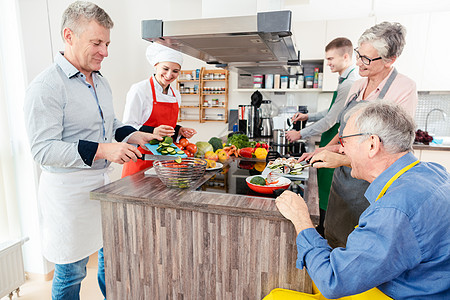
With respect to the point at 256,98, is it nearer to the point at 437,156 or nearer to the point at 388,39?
the point at 388,39

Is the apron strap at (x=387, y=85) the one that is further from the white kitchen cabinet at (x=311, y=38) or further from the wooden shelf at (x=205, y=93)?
the wooden shelf at (x=205, y=93)

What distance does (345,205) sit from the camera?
1.92 m

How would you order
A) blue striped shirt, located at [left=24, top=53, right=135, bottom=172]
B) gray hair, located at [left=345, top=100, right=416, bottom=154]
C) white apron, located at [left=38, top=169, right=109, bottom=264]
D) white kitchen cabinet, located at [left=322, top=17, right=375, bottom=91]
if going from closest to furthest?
gray hair, located at [left=345, top=100, right=416, bottom=154] < blue striped shirt, located at [left=24, top=53, right=135, bottom=172] < white apron, located at [left=38, top=169, right=109, bottom=264] < white kitchen cabinet, located at [left=322, top=17, right=375, bottom=91]

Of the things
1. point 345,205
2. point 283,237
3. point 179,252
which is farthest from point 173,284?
point 345,205

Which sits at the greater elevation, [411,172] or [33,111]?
[33,111]

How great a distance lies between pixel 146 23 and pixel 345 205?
1.63 meters

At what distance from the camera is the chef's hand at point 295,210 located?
1029mm

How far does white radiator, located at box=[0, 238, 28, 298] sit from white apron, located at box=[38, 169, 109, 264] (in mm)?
756

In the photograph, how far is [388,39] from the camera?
1581mm

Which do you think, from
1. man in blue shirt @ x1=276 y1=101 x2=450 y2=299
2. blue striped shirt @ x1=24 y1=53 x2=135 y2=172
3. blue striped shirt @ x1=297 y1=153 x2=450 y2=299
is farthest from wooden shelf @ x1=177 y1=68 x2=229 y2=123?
blue striped shirt @ x1=297 y1=153 x2=450 y2=299

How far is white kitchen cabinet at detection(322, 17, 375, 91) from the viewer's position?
3.38 meters

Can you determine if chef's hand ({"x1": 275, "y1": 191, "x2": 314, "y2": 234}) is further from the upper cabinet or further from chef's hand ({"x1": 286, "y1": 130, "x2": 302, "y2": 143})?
the upper cabinet

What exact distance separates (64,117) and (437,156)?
11.5 ft

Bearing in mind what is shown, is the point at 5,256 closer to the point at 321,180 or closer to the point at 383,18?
the point at 321,180
